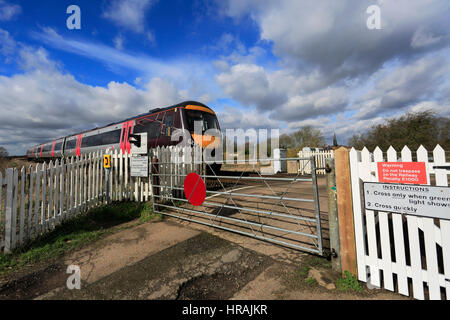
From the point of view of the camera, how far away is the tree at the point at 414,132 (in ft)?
58.0

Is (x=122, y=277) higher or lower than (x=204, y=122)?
lower

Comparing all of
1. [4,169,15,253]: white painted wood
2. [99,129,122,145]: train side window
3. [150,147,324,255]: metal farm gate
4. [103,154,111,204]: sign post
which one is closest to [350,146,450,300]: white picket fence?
[150,147,324,255]: metal farm gate

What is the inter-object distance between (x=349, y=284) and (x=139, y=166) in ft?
18.8

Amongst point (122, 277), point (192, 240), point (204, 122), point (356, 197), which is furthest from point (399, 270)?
point (204, 122)

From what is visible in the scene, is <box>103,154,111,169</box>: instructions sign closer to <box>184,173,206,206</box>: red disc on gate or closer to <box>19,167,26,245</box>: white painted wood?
<box>19,167,26,245</box>: white painted wood

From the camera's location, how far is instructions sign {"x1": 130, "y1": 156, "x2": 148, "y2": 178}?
596 centimetres

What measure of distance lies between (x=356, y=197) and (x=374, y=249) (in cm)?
63

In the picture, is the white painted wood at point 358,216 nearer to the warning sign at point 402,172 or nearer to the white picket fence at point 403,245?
the white picket fence at point 403,245

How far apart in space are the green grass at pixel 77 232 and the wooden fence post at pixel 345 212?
14.0 ft

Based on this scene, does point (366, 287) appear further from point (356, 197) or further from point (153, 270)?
point (153, 270)

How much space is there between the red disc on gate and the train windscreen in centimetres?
432

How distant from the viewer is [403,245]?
6.96 feet
